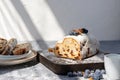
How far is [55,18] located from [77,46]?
1.92ft

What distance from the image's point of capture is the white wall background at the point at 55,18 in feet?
4.97

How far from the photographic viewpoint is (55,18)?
1566 millimetres

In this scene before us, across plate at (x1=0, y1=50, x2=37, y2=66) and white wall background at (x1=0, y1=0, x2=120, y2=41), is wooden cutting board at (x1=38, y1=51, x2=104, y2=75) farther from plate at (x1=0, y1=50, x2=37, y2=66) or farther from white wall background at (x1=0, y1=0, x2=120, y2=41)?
white wall background at (x1=0, y1=0, x2=120, y2=41)

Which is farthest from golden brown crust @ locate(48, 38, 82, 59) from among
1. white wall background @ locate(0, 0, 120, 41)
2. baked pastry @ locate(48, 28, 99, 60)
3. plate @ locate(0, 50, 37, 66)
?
white wall background @ locate(0, 0, 120, 41)

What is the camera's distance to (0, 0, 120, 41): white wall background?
59.7 inches

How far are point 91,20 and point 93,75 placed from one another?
0.76 metres

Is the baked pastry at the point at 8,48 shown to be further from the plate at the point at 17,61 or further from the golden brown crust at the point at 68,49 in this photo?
the golden brown crust at the point at 68,49

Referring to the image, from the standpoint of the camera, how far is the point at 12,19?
1.52 metres

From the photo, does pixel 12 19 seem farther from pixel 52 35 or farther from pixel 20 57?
pixel 20 57

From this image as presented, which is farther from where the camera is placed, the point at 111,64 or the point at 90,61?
the point at 90,61

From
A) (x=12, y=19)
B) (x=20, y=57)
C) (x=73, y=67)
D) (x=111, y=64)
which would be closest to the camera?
(x=111, y=64)

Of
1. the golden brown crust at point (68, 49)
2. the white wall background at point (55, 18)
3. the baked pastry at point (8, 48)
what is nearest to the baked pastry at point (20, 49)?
the baked pastry at point (8, 48)

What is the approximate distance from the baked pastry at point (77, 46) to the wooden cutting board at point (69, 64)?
0.08 feet

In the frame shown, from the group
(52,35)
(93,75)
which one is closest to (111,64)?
(93,75)
